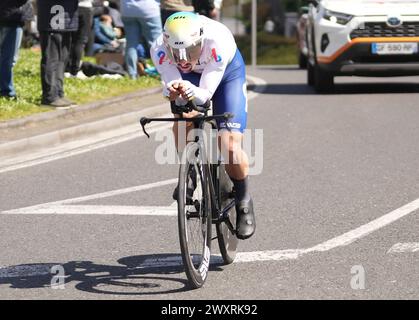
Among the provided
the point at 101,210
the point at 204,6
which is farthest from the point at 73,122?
the point at 204,6

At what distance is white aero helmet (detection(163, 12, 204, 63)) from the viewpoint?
6996 mm

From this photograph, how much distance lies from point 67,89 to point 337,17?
429cm

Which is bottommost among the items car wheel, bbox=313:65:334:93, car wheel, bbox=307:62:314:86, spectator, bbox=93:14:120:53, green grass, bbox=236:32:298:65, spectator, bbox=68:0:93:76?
green grass, bbox=236:32:298:65

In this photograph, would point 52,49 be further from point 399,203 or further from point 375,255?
point 375,255

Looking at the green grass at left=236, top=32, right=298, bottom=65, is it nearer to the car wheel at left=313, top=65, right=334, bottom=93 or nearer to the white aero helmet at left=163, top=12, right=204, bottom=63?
the car wheel at left=313, top=65, right=334, bottom=93

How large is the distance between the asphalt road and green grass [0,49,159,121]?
1608 mm

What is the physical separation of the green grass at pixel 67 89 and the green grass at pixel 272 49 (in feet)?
69.3

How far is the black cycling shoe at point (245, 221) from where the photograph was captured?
7664mm

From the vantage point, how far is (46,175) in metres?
11.4

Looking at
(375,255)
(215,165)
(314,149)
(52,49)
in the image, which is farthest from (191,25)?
(52,49)

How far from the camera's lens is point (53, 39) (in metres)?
15.0

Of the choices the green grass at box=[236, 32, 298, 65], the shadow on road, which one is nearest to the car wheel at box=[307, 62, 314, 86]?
the shadow on road

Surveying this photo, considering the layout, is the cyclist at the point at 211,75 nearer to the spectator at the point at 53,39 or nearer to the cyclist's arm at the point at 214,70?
the cyclist's arm at the point at 214,70

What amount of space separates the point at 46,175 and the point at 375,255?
4271mm
